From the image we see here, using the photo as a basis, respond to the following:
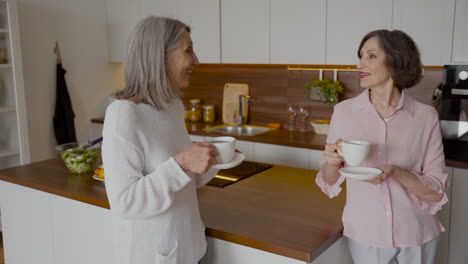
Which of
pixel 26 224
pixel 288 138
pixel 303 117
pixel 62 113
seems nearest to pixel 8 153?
pixel 62 113

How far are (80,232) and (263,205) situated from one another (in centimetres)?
89

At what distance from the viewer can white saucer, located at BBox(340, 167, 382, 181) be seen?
1.26 meters

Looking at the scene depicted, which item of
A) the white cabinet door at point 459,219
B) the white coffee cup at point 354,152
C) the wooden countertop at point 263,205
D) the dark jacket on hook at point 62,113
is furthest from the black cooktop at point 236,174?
the dark jacket on hook at point 62,113

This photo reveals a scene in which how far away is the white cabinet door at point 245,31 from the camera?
3.34 m

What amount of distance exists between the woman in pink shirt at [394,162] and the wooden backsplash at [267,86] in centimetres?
179

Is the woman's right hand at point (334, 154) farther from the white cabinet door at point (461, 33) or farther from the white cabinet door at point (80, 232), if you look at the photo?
the white cabinet door at point (461, 33)

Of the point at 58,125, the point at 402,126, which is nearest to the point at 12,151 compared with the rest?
the point at 58,125

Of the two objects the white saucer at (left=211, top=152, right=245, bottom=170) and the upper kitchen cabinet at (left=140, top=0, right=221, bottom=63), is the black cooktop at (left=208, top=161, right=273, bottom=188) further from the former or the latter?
the upper kitchen cabinet at (left=140, top=0, right=221, bottom=63)

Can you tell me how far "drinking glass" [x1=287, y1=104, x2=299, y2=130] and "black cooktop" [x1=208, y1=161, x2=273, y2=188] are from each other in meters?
1.28

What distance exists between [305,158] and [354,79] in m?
0.78

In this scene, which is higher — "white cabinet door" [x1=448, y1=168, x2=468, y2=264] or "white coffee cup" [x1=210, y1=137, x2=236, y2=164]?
"white coffee cup" [x1=210, y1=137, x2=236, y2=164]

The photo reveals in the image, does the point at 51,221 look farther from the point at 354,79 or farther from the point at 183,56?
the point at 354,79

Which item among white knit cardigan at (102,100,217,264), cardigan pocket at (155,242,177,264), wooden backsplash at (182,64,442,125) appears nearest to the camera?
white knit cardigan at (102,100,217,264)

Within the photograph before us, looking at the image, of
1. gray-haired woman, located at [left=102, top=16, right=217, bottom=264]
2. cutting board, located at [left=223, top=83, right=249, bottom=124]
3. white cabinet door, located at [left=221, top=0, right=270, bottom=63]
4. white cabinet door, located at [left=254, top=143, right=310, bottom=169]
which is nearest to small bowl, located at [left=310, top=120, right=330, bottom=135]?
white cabinet door, located at [left=254, top=143, right=310, bottom=169]
